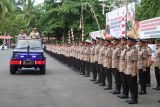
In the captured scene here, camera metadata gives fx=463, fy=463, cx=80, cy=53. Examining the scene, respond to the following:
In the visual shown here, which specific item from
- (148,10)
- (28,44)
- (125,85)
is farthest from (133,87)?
(148,10)

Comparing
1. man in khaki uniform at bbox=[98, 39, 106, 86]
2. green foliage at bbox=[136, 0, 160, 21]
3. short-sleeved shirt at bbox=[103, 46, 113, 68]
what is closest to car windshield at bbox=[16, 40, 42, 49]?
man in khaki uniform at bbox=[98, 39, 106, 86]

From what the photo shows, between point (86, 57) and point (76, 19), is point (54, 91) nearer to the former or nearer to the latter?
point (86, 57)

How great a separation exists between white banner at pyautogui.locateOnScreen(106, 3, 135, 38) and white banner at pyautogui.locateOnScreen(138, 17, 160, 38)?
1.29 m

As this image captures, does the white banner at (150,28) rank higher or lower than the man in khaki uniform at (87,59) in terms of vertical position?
higher

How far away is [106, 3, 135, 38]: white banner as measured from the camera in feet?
75.8

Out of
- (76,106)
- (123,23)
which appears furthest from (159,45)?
(123,23)

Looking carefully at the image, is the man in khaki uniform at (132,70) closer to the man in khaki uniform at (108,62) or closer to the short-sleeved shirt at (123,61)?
the short-sleeved shirt at (123,61)

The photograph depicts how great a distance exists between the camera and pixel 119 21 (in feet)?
85.0

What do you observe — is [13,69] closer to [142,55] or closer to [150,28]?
[150,28]

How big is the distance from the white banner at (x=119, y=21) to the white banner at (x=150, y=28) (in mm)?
1288

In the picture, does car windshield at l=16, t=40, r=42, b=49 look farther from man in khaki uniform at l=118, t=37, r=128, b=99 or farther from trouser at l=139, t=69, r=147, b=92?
man in khaki uniform at l=118, t=37, r=128, b=99

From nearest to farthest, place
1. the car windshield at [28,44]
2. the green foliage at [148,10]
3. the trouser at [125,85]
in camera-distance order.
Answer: the trouser at [125,85] < the car windshield at [28,44] < the green foliage at [148,10]

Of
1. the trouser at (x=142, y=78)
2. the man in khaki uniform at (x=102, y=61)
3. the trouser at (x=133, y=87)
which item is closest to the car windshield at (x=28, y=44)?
the man in khaki uniform at (x=102, y=61)

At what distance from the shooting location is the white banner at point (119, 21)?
23108 millimetres
